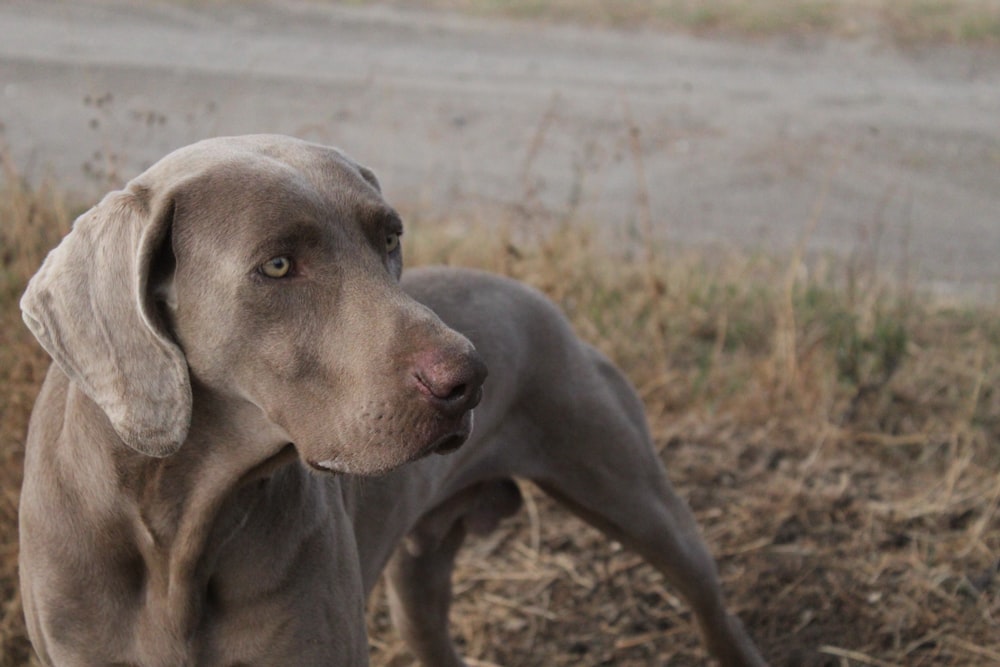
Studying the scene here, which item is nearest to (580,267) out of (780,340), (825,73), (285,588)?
(780,340)

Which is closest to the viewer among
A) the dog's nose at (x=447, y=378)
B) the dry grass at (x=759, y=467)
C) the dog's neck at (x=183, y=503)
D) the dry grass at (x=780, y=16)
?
the dog's nose at (x=447, y=378)

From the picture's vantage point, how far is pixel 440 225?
20.7ft

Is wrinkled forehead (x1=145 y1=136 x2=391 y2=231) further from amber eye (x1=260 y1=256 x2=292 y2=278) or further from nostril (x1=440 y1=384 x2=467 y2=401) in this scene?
nostril (x1=440 y1=384 x2=467 y2=401)

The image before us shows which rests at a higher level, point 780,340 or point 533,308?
point 533,308

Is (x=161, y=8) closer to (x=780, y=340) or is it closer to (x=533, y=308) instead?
(x=780, y=340)

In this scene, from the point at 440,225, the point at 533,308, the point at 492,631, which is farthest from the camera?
the point at 440,225

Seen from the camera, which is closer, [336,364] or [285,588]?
[336,364]

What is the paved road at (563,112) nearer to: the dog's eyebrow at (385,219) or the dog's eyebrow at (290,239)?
the dog's eyebrow at (385,219)

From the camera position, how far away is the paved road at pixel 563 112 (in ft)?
24.5

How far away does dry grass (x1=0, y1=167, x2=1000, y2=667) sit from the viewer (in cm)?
410

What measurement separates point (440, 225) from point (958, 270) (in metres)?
2.89

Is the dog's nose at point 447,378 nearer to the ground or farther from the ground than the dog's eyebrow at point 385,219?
nearer to the ground

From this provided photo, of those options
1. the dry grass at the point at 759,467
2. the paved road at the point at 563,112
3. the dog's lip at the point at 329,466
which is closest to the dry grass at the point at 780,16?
the paved road at the point at 563,112

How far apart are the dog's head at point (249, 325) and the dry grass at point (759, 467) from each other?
1.72m
